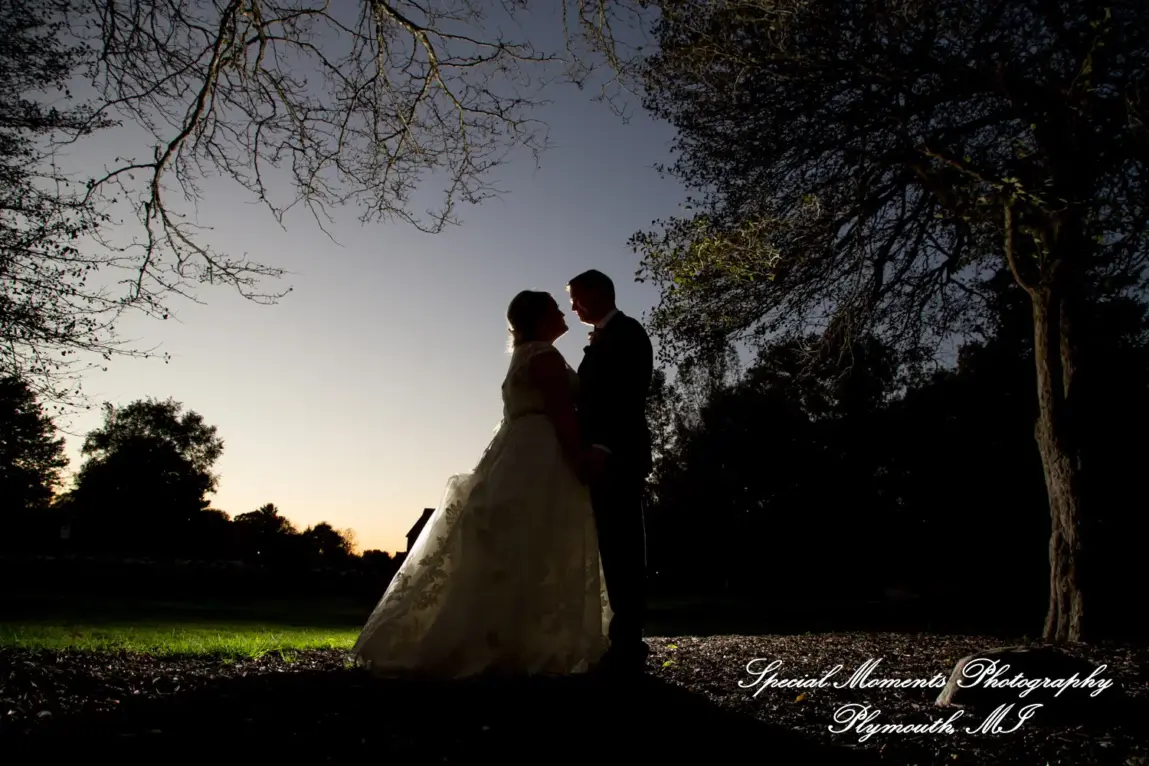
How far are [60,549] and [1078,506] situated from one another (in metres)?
38.3

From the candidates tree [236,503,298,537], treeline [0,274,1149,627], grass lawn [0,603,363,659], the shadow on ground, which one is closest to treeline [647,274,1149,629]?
treeline [0,274,1149,627]

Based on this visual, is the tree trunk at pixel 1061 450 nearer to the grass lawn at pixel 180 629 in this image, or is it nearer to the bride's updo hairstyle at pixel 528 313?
the bride's updo hairstyle at pixel 528 313

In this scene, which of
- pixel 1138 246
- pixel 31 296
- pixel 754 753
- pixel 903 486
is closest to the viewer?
pixel 754 753

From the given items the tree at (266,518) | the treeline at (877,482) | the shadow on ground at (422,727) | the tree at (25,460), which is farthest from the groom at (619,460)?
the tree at (266,518)

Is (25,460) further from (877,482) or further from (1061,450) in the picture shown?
(1061,450)

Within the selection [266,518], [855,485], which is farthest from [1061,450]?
[266,518]

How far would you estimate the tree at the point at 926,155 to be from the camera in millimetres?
7637

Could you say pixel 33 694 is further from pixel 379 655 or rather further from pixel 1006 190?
pixel 1006 190

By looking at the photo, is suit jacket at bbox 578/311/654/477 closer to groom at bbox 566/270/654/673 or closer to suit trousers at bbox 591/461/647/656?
groom at bbox 566/270/654/673

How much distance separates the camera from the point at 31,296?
7418 mm

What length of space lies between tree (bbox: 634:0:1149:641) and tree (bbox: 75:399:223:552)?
155 ft

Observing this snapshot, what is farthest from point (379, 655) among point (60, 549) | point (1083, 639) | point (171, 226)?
point (60, 549)

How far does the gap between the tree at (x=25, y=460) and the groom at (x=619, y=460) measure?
20924 millimetres

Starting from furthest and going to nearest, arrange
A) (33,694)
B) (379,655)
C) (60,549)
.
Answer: (60,549), (379,655), (33,694)
